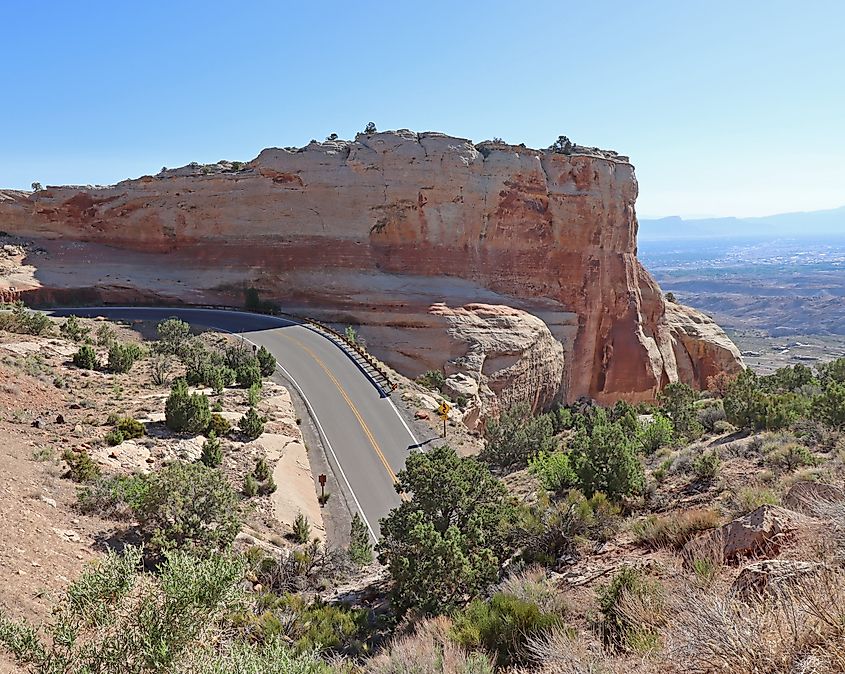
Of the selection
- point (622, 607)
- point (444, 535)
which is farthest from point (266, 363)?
point (622, 607)

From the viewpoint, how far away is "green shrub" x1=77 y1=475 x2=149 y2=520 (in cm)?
1089

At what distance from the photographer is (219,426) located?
55.1ft

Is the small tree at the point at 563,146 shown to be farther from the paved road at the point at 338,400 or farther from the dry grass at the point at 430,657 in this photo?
the dry grass at the point at 430,657

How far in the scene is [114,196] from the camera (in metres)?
38.4

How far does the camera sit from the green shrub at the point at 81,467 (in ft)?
39.4

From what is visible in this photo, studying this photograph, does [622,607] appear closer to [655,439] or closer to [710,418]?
[655,439]

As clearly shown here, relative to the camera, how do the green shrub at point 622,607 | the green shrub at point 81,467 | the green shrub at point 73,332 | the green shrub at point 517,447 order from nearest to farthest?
the green shrub at point 622,607
the green shrub at point 81,467
the green shrub at point 517,447
the green shrub at point 73,332

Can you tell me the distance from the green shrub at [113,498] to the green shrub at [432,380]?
60.9 ft

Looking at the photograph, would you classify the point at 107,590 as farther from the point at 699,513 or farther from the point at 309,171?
the point at 309,171

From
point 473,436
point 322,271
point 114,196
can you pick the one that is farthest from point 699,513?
point 114,196

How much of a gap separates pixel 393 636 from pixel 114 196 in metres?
40.1

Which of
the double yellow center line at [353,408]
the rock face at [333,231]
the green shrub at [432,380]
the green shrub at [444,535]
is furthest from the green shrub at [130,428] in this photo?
the rock face at [333,231]

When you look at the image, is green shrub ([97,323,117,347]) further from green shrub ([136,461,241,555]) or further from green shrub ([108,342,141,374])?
green shrub ([136,461,241,555])

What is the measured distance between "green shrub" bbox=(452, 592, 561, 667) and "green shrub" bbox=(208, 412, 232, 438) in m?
11.8
